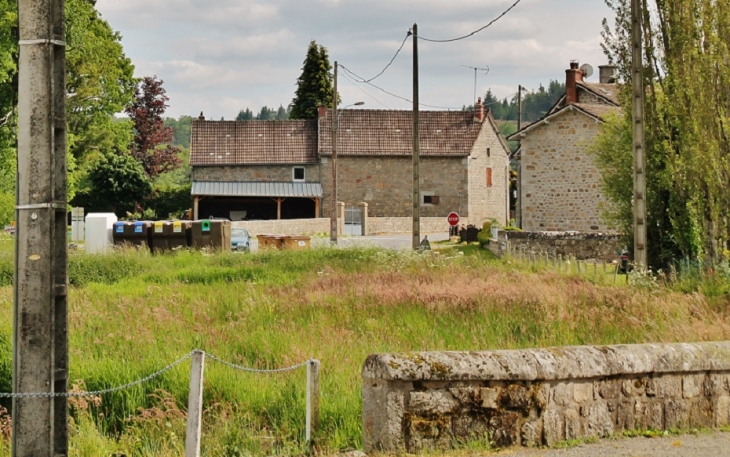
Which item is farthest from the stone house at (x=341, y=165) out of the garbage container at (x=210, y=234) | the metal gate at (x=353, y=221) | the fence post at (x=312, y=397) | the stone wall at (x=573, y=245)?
the fence post at (x=312, y=397)

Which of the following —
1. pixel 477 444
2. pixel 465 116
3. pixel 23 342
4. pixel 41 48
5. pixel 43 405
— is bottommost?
pixel 477 444

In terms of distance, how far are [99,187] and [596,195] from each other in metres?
35.2

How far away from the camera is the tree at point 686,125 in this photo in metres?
19.7

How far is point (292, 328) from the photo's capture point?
12672 millimetres

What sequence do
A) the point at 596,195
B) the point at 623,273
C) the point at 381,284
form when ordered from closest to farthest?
the point at 381,284 → the point at 623,273 → the point at 596,195

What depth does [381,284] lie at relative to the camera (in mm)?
17672

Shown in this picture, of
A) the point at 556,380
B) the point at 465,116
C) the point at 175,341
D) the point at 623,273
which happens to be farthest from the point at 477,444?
the point at 465,116

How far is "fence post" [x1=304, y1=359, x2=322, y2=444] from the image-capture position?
26.1ft

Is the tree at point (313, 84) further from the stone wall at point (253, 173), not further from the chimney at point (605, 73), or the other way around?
the chimney at point (605, 73)

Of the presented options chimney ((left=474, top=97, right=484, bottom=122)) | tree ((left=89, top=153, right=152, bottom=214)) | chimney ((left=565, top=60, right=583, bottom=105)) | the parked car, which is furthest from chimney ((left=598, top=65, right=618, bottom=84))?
tree ((left=89, top=153, right=152, bottom=214))

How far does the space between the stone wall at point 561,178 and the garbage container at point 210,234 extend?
14.0 meters

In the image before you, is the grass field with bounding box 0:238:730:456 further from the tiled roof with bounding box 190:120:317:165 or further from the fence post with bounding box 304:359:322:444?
the tiled roof with bounding box 190:120:317:165

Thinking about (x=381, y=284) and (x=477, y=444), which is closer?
(x=477, y=444)

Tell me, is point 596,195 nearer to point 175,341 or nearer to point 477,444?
point 175,341
